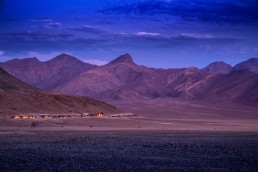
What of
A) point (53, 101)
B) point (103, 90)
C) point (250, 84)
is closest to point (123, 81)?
point (103, 90)

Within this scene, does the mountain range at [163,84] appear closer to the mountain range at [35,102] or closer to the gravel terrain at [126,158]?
the mountain range at [35,102]

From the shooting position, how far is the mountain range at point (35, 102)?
207 feet

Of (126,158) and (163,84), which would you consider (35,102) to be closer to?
(126,158)

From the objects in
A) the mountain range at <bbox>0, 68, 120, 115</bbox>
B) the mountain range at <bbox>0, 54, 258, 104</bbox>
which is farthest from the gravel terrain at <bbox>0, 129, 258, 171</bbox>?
the mountain range at <bbox>0, 54, 258, 104</bbox>

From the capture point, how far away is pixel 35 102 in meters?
67.6

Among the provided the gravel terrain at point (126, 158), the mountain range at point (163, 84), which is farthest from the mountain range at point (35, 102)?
the mountain range at point (163, 84)

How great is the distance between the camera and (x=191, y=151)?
22531mm

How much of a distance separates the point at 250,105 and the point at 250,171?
11340 cm

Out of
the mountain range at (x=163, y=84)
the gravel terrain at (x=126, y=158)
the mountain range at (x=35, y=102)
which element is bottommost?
the gravel terrain at (x=126, y=158)

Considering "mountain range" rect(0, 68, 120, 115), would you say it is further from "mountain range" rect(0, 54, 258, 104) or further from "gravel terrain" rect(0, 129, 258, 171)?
"mountain range" rect(0, 54, 258, 104)

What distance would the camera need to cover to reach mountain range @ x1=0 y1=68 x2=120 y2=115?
63.2 metres

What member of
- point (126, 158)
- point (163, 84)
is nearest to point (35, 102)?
point (126, 158)

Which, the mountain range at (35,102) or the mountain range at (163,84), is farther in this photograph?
the mountain range at (163,84)

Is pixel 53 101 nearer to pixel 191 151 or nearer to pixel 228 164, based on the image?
pixel 191 151
